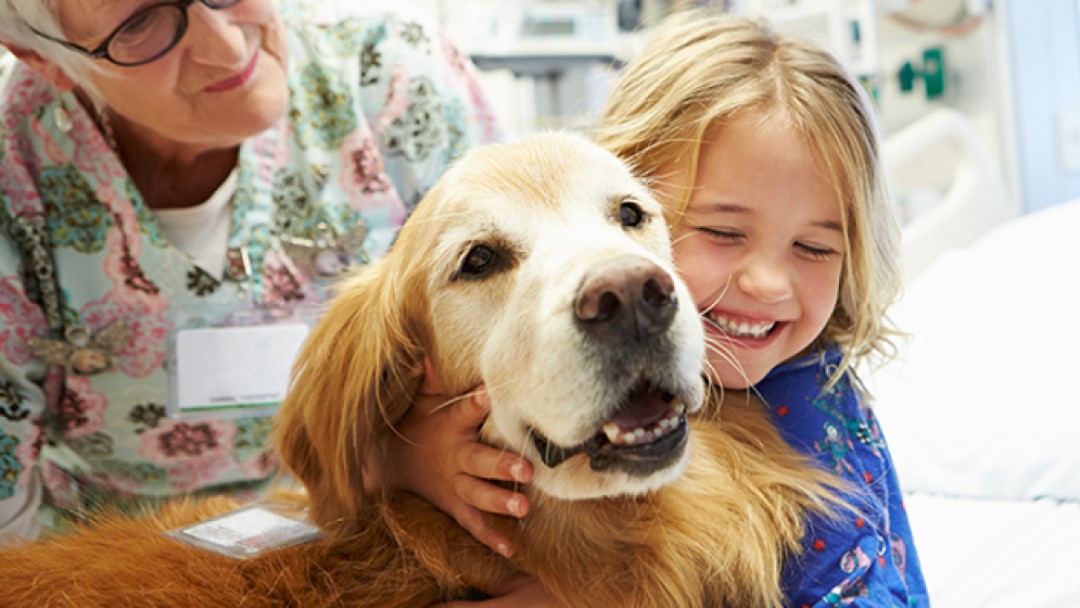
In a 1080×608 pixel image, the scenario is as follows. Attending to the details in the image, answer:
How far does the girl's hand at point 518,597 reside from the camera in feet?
3.31

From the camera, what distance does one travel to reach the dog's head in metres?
0.83

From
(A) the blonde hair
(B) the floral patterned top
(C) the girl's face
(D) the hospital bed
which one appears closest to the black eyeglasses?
(A) the blonde hair

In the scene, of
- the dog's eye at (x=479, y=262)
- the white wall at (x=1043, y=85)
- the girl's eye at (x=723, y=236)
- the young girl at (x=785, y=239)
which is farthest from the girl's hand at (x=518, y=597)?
the white wall at (x=1043, y=85)

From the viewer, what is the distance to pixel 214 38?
1318mm

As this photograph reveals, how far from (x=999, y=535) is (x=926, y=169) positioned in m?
2.25

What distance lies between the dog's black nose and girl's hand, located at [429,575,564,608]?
355 millimetres

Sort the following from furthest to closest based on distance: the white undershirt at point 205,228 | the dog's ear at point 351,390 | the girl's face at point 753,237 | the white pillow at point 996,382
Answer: the white pillow at point 996,382, the white undershirt at point 205,228, the girl's face at point 753,237, the dog's ear at point 351,390

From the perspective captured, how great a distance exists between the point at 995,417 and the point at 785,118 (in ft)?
2.98

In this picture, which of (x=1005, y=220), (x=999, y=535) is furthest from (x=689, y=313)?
(x=1005, y=220)

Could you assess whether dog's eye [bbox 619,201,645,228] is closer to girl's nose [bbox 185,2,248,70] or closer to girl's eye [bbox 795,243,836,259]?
girl's eye [bbox 795,243,836,259]

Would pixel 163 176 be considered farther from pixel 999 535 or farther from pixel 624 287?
pixel 999 535

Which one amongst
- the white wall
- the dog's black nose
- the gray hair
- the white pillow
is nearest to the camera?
the dog's black nose

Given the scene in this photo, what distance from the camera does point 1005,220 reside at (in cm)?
283

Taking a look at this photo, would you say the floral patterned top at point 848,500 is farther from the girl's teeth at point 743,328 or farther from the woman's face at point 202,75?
the woman's face at point 202,75
